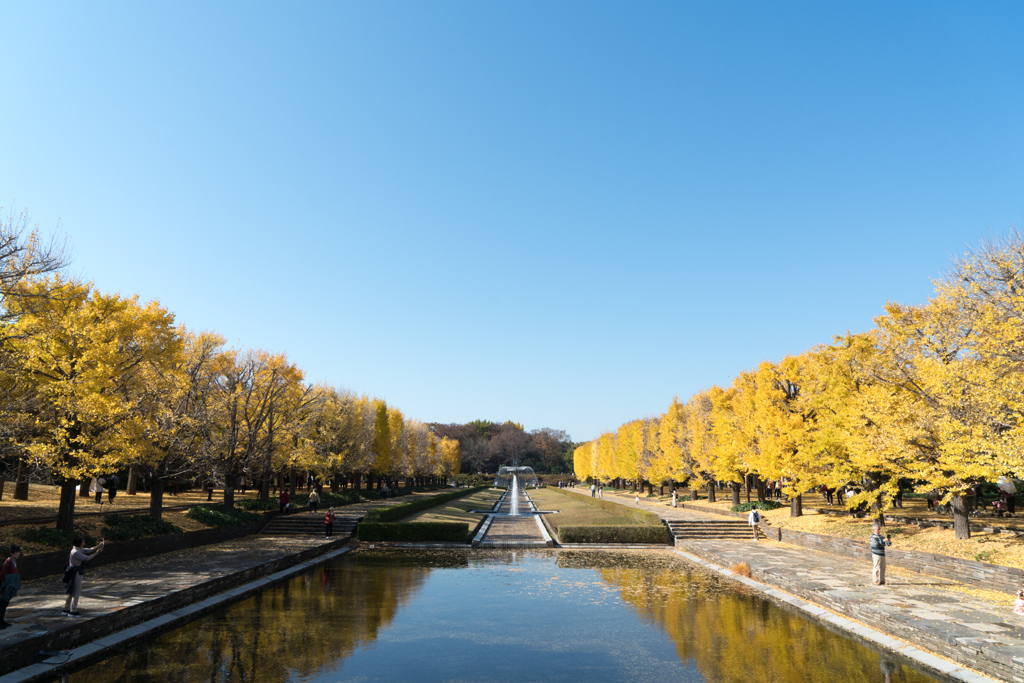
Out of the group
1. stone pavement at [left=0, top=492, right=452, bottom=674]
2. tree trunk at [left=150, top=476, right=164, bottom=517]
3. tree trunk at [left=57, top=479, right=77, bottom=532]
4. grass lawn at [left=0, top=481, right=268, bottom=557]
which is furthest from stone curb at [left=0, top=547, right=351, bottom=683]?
tree trunk at [left=150, top=476, right=164, bottom=517]

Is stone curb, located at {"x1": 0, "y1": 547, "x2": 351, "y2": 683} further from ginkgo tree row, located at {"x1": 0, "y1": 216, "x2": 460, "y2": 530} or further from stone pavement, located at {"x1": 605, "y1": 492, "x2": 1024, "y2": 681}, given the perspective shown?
stone pavement, located at {"x1": 605, "y1": 492, "x2": 1024, "y2": 681}

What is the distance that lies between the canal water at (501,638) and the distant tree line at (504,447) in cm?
13215

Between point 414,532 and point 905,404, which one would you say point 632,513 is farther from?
point 905,404

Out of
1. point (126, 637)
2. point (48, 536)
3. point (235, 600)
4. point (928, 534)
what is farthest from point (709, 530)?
point (48, 536)

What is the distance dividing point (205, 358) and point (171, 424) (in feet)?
22.7

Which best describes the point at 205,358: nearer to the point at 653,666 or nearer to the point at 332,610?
the point at 332,610

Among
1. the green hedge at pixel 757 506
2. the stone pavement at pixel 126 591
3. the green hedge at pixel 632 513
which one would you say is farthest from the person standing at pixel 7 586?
the green hedge at pixel 757 506

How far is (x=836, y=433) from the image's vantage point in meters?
28.1

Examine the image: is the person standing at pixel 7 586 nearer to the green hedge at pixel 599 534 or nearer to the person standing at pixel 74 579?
the person standing at pixel 74 579

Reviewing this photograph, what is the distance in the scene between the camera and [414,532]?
29688 millimetres

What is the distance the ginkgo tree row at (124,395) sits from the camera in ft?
59.3

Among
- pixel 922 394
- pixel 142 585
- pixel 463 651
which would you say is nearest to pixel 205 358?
pixel 142 585

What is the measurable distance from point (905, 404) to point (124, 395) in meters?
31.0

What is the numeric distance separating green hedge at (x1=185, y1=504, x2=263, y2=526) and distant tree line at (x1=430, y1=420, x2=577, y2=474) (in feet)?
387
